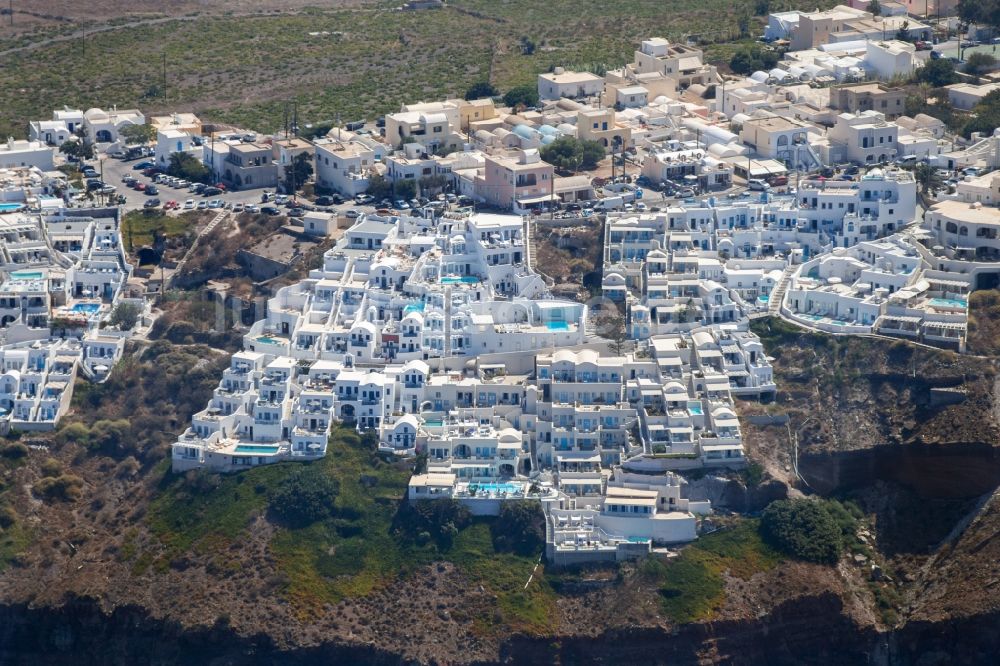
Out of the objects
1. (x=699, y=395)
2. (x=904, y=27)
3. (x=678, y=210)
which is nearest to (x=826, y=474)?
(x=699, y=395)

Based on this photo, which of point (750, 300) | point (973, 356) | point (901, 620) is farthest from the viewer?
point (750, 300)

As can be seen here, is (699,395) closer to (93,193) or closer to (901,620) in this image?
(901,620)

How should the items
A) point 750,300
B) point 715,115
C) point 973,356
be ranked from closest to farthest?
point 973,356
point 750,300
point 715,115

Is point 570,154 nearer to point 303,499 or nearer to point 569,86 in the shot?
point 569,86

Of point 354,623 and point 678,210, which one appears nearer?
point 354,623

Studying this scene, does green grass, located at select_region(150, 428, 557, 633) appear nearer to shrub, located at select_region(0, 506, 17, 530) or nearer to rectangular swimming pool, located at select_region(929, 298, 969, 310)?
shrub, located at select_region(0, 506, 17, 530)

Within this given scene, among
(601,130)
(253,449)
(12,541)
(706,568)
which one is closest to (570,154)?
(601,130)
